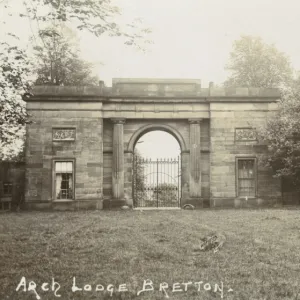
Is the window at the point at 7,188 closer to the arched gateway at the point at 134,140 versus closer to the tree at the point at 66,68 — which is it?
the arched gateway at the point at 134,140

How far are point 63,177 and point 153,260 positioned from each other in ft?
42.7

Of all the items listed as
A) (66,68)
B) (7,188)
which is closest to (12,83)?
(7,188)

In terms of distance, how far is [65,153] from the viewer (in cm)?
1978

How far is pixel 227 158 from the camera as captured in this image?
2012 cm

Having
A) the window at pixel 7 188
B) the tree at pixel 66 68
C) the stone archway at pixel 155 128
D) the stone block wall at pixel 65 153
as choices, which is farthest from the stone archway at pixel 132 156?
the tree at pixel 66 68

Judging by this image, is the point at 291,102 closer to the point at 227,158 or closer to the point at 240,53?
the point at 227,158

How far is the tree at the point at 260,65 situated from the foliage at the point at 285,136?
12.5 metres

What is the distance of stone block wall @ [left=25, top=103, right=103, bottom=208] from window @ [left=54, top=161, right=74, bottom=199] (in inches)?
10.6

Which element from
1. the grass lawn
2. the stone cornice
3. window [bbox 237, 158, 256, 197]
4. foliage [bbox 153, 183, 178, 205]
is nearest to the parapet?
the stone cornice

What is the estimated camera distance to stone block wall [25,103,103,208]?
19.6 metres

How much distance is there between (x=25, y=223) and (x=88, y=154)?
6.86 metres

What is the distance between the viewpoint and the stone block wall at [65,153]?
→ 1962 centimetres

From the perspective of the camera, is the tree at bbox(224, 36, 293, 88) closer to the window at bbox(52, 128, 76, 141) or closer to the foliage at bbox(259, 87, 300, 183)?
the foliage at bbox(259, 87, 300, 183)
